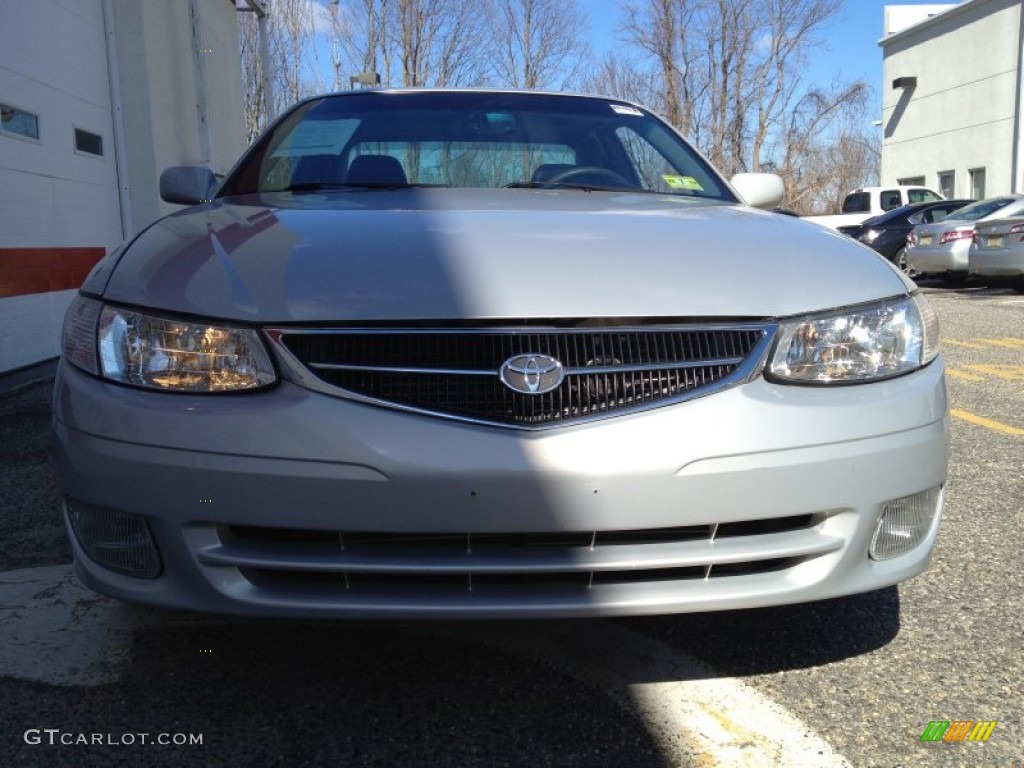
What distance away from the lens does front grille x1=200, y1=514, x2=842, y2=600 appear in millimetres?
1875

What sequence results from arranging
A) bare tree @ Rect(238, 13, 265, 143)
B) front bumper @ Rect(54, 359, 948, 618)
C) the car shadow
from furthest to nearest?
bare tree @ Rect(238, 13, 265, 143) < the car shadow < front bumper @ Rect(54, 359, 948, 618)

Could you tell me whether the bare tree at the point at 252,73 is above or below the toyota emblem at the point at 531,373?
above

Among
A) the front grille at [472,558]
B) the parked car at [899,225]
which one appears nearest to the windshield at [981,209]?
the parked car at [899,225]

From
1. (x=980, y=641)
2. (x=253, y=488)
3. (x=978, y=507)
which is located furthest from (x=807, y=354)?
(x=978, y=507)

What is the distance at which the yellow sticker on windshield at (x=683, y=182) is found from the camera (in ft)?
Answer: 11.0

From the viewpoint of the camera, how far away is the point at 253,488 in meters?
1.84

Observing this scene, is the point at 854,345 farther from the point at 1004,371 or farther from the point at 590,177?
the point at 1004,371

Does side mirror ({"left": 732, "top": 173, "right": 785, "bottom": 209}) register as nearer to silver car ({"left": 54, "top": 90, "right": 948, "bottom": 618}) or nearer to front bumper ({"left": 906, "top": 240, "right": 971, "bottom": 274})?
silver car ({"left": 54, "top": 90, "right": 948, "bottom": 618})

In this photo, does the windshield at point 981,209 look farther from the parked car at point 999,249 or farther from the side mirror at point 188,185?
the side mirror at point 188,185

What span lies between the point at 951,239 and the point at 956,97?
45.5 feet

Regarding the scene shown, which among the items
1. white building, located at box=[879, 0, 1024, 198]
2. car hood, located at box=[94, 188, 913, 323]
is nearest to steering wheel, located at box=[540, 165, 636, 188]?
car hood, located at box=[94, 188, 913, 323]

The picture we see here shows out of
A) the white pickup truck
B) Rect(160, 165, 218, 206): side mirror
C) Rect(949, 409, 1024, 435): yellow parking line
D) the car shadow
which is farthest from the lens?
the white pickup truck

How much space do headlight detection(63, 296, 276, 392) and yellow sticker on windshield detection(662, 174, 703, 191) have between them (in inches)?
75.0

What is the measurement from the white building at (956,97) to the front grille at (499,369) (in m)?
24.2
